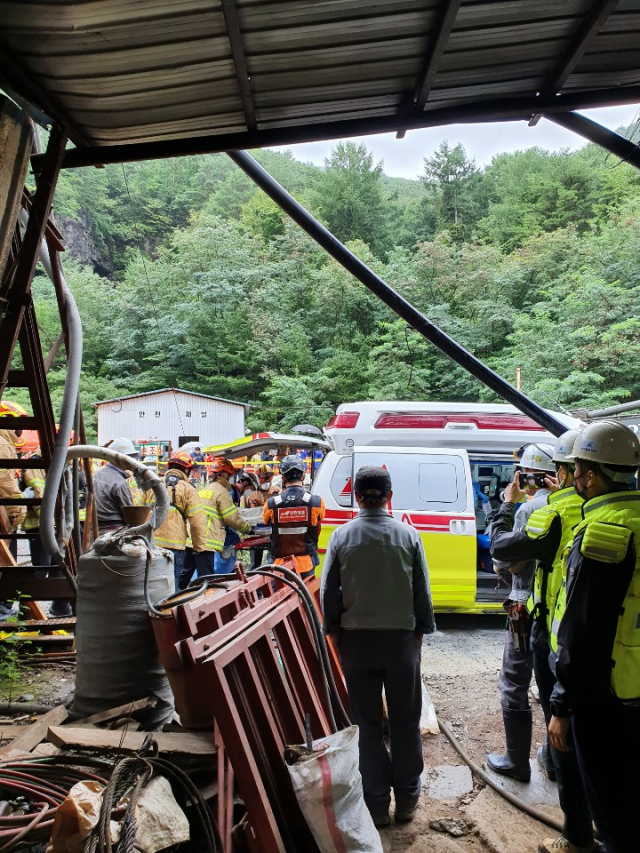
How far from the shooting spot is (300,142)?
3.56 m

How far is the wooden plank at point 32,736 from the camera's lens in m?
2.80

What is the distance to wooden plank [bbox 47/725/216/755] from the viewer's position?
2684mm

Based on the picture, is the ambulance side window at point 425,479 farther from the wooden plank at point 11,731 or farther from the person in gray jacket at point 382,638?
the wooden plank at point 11,731

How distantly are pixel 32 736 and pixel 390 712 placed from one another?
79.2 inches

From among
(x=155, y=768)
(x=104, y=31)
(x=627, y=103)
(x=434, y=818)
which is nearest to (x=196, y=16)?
(x=104, y=31)

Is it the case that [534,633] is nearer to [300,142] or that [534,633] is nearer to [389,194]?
[300,142]

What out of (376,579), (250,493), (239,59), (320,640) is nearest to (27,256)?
(239,59)

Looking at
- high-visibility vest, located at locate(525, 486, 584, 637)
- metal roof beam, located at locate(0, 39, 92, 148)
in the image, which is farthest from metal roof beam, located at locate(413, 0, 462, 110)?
high-visibility vest, located at locate(525, 486, 584, 637)

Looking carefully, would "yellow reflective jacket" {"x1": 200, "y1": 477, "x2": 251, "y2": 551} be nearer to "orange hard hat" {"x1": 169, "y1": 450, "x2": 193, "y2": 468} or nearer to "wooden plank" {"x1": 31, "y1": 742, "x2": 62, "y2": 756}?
"orange hard hat" {"x1": 169, "y1": 450, "x2": 193, "y2": 468}

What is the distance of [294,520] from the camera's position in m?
6.57

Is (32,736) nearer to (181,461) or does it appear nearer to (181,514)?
Answer: (181,514)

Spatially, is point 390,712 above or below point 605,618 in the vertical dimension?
below

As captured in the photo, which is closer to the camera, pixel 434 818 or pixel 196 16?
pixel 196 16

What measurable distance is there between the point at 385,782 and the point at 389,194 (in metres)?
57.0
